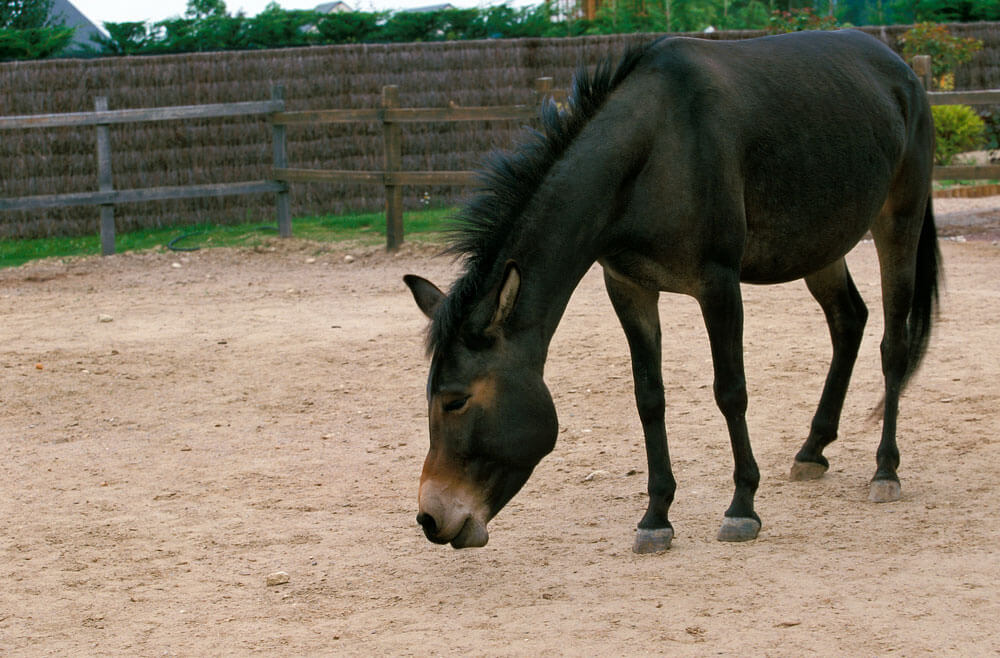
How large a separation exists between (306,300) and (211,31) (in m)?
8.32

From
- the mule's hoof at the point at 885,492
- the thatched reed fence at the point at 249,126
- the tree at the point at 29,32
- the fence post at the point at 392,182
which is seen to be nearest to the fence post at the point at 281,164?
the thatched reed fence at the point at 249,126

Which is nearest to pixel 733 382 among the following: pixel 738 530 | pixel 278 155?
pixel 738 530

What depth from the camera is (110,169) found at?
12875 mm

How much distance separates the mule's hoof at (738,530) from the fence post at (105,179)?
32.7ft

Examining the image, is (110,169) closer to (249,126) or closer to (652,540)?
(249,126)

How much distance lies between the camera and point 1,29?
14766 mm

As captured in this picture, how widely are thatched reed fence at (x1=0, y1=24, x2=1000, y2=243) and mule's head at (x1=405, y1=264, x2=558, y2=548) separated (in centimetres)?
979

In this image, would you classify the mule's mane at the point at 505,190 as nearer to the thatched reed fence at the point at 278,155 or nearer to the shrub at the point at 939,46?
the thatched reed fence at the point at 278,155

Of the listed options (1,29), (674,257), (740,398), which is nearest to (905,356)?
(740,398)

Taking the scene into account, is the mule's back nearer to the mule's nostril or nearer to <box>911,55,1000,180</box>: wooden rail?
the mule's nostril

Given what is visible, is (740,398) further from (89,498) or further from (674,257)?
(89,498)

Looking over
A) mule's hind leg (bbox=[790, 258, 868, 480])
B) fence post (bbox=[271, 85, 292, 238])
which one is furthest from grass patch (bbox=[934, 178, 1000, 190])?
mule's hind leg (bbox=[790, 258, 868, 480])

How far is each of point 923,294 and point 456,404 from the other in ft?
8.84

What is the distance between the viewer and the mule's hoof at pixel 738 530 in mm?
4164
